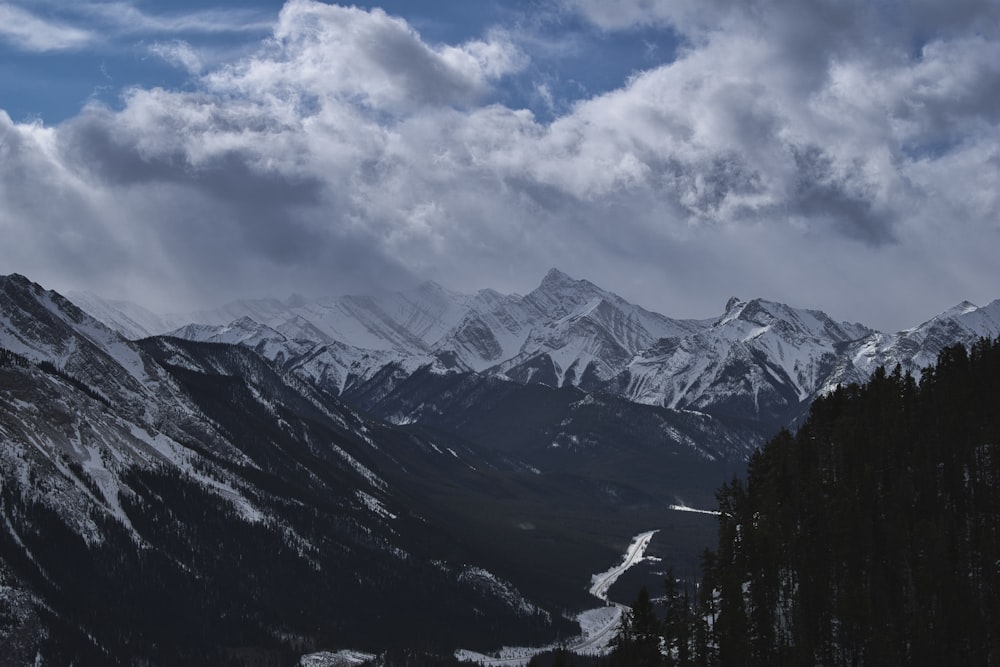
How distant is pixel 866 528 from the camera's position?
181m

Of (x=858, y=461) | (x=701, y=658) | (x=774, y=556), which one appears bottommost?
(x=701, y=658)

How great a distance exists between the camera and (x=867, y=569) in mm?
177250

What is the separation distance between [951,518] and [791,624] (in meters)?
27.0

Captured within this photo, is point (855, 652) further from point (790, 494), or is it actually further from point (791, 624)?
point (790, 494)

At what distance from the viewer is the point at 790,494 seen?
19962 centimetres

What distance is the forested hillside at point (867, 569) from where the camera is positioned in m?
166

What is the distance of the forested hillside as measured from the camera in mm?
166000

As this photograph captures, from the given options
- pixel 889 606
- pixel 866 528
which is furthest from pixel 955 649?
pixel 866 528

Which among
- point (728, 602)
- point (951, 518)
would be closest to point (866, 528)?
point (951, 518)

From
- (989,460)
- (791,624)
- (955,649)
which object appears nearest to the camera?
(955,649)

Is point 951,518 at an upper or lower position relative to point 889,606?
upper

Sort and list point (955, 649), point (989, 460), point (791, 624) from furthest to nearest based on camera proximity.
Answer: point (989, 460) < point (791, 624) < point (955, 649)

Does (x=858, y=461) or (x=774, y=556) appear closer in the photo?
(x=774, y=556)

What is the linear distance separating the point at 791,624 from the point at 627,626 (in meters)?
21.6
